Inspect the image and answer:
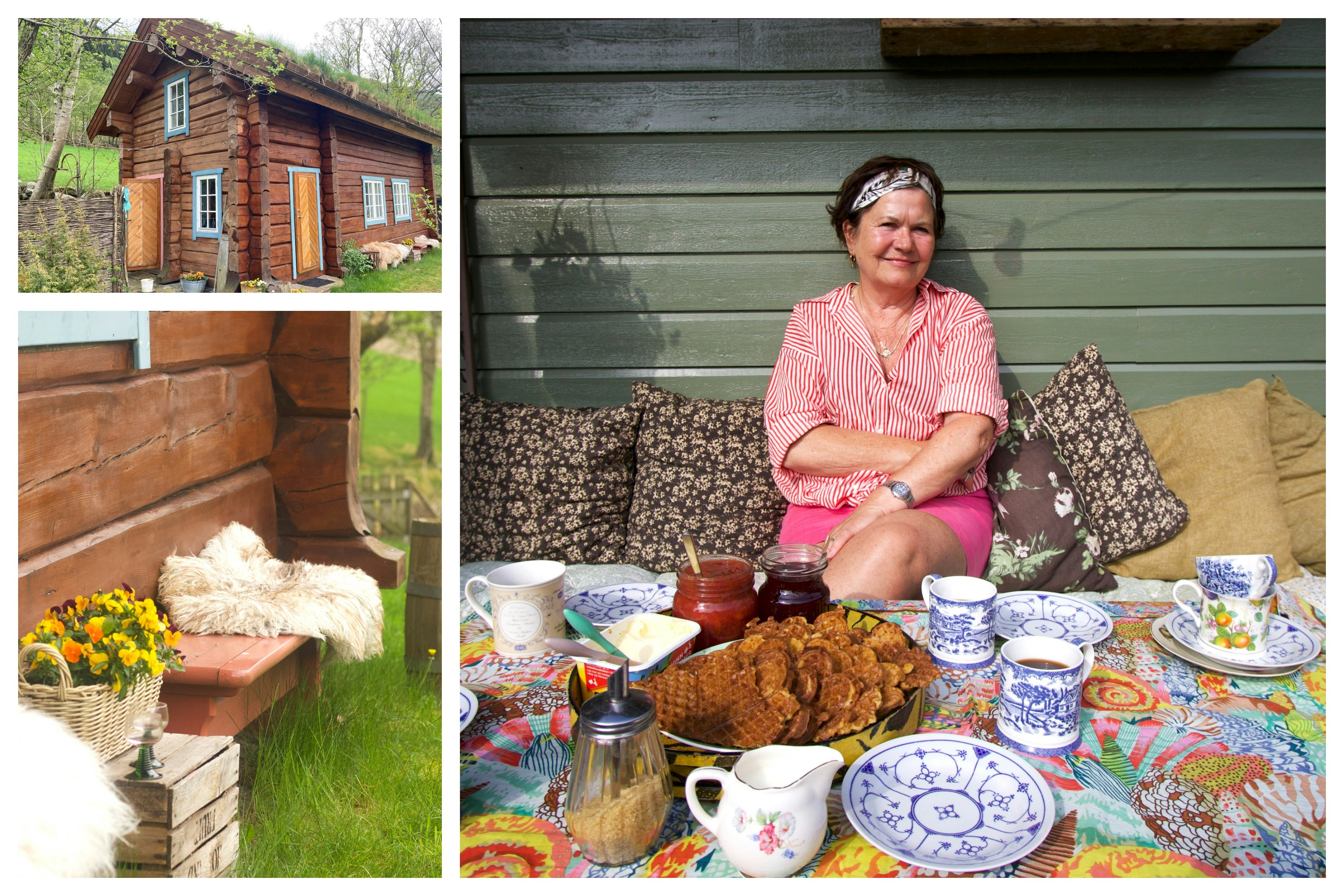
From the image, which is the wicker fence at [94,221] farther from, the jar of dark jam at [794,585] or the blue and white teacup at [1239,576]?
the blue and white teacup at [1239,576]

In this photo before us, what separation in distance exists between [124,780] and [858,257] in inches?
77.4

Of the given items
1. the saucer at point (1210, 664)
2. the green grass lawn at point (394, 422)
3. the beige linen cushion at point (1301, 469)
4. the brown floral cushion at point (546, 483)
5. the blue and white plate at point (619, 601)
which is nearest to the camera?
the green grass lawn at point (394, 422)

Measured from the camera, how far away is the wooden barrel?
0.82 m

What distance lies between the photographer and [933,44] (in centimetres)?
228

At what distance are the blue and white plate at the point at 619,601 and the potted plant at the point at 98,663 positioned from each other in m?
0.66

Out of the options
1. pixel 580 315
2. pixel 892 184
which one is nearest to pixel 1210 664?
pixel 892 184

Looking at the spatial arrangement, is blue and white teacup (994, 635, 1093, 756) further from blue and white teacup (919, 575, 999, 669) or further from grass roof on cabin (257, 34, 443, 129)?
grass roof on cabin (257, 34, 443, 129)

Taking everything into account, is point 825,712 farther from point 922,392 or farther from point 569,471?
point 569,471

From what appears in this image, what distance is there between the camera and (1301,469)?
2252mm

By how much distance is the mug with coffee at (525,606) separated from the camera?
1.17 m

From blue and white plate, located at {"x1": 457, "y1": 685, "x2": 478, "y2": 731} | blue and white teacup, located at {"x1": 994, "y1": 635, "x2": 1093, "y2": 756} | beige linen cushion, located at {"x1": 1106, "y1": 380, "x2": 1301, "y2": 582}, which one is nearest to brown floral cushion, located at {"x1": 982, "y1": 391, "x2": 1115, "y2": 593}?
beige linen cushion, located at {"x1": 1106, "y1": 380, "x2": 1301, "y2": 582}

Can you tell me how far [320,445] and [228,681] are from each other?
9.1 inches

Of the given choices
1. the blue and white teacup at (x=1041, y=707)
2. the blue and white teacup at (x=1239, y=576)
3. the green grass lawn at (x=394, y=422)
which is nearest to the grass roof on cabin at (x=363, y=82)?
the green grass lawn at (x=394, y=422)
